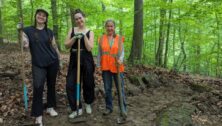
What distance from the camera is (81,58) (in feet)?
18.5

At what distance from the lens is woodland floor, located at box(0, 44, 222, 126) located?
5.89m

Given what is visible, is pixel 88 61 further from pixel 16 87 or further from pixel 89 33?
pixel 16 87

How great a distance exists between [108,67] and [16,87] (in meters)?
2.81

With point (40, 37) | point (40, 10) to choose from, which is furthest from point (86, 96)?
point (40, 10)

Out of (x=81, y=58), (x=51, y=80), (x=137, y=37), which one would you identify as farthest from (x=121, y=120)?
(x=137, y=37)

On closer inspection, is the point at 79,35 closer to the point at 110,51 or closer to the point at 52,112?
the point at 110,51

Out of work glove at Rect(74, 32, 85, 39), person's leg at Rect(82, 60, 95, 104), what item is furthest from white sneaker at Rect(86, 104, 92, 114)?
work glove at Rect(74, 32, 85, 39)

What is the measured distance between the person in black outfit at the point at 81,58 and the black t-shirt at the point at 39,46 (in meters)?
0.42

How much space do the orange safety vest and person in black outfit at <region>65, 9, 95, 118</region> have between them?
0.87 ft

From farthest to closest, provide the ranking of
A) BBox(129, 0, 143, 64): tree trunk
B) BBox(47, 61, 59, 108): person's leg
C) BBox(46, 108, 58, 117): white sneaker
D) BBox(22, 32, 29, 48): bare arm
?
BBox(129, 0, 143, 64): tree trunk, BBox(46, 108, 58, 117): white sneaker, BBox(47, 61, 59, 108): person's leg, BBox(22, 32, 29, 48): bare arm

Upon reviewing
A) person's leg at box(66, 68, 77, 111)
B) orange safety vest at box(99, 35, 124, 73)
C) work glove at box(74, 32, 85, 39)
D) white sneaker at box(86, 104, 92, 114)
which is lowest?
white sneaker at box(86, 104, 92, 114)

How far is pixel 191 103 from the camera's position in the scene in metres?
7.55

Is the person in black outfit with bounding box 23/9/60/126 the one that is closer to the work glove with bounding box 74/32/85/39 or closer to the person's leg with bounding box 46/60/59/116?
the person's leg with bounding box 46/60/59/116

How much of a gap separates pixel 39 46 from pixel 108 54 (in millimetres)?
1434
